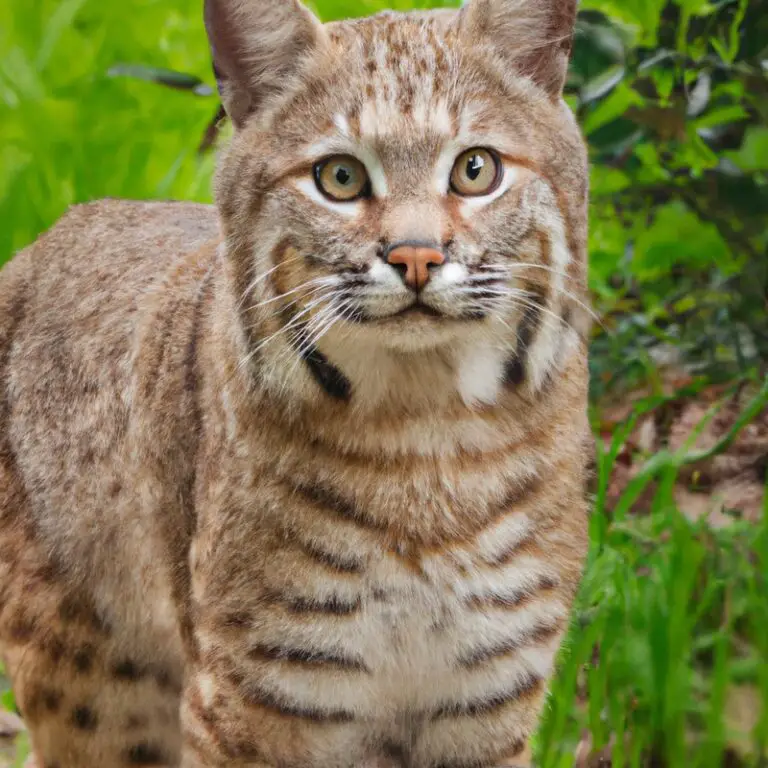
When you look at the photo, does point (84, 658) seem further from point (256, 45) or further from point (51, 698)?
point (256, 45)

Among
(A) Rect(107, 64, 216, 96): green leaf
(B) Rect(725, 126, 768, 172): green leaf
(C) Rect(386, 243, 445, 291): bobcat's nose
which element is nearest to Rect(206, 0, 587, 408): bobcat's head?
(C) Rect(386, 243, 445, 291): bobcat's nose

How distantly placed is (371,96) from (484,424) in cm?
70

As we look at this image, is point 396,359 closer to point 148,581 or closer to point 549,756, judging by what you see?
point 148,581

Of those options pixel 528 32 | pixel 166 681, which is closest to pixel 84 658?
pixel 166 681

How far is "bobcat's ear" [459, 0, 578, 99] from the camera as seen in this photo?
2.77m

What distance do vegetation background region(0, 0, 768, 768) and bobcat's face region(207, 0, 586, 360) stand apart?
1.08 metres

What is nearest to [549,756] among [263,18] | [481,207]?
[481,207]

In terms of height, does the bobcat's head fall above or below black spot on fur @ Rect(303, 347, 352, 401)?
above

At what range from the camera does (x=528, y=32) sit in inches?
110

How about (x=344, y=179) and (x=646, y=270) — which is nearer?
(x=344, y=179)

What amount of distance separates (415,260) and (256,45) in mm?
721

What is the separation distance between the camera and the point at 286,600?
2711 millimetres

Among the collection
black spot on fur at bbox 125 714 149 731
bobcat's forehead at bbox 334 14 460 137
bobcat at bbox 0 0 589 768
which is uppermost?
bobcat's forehead at bbox 334 14 460 137

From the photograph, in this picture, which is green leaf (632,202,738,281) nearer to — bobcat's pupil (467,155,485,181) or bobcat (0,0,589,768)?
bobcat (0,0,589,768)
